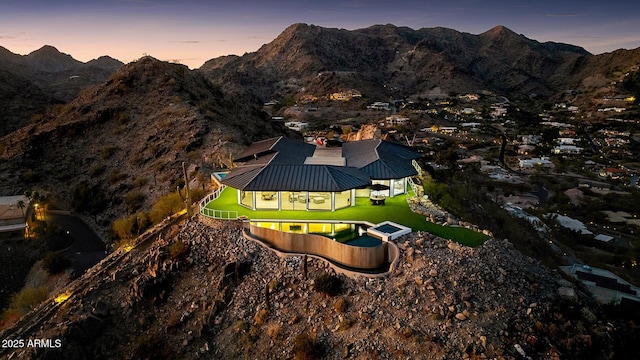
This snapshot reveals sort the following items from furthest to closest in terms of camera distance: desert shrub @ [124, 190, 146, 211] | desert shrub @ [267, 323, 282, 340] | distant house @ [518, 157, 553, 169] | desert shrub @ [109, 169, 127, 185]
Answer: distant house @ [518, 157, 553, 169] < desert shrub @ [109, 169, 127, 185] < desert shrub @ [124, 190, 146, 211] < desert shrub @ [267, 323, 282, 340]

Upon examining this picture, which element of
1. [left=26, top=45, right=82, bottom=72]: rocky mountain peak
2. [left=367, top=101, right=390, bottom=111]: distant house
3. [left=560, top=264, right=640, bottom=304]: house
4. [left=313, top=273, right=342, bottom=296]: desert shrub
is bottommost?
[left=560, top=264, right=640, bottom=304]: house

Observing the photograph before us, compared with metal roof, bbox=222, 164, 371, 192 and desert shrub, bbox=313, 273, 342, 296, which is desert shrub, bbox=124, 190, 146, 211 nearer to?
metal roof, bbox=222, 164, 371, 192

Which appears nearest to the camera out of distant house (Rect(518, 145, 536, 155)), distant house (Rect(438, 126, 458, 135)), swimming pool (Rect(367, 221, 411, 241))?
swimming pool (Rect(367, 221, 411, 241))

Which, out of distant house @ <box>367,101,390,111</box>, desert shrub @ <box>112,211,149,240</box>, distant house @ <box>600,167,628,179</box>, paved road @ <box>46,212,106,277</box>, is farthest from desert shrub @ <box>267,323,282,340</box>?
distant house @ <box>367,101,390,111</box>

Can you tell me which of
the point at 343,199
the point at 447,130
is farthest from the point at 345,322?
the point at 447,130

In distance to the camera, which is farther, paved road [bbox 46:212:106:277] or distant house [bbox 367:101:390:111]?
distant house [bbox 367:101:390:111]

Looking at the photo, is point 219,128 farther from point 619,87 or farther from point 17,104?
point 619,87

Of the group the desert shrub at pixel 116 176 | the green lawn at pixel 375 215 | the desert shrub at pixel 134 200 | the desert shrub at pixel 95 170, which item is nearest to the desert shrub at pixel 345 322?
the green lawn at pixel 375 215
